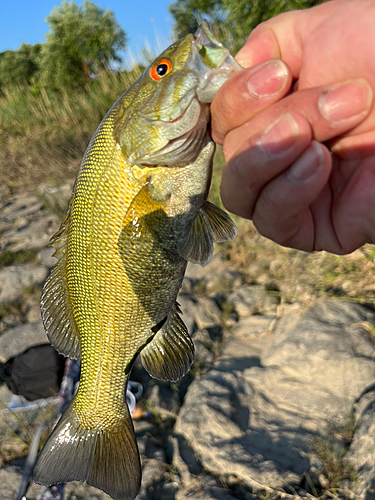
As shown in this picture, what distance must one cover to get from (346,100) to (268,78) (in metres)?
0.32

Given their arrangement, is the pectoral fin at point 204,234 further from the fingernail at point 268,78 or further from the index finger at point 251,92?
the fingernail at point 268,78

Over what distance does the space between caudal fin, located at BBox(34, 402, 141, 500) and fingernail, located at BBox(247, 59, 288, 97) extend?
2.10 m

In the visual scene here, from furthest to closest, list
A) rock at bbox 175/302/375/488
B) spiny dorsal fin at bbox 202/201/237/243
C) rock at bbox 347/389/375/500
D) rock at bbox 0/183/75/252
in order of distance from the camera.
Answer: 1. rock at bbox 0/183/75/252
2. rock at bbox 175/302/375/488
3. rock at bbox 347/389/375/500
4. spiny dorsal fin at bbox 202/201/237/243

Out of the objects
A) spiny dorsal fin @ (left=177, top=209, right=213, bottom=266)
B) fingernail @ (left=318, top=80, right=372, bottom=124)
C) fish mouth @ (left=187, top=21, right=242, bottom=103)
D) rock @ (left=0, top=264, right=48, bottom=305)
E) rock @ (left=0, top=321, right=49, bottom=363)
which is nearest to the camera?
fingernail @ (left=318, top=80, right=372, bottom=124)

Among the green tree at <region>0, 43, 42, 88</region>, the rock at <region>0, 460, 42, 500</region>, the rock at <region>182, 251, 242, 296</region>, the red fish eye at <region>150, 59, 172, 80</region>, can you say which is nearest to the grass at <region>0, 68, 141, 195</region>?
the rock at <region>182, 251, 242, 296</region>

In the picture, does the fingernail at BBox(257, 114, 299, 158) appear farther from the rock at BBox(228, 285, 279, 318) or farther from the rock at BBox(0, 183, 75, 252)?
the rock at BBox(0, 183, 75, 252)

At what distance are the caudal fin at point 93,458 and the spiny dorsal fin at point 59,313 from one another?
18.4 inches

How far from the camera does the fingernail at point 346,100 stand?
1.31 metres

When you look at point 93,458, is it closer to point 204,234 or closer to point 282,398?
point 204,234

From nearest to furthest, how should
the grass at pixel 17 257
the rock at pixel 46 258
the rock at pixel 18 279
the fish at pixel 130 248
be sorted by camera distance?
the fish at pixel 130 248, the rock at pixel 18 279, the rock at pixel 46 258, the grass at pixel 17 257

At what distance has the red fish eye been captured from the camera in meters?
1.81

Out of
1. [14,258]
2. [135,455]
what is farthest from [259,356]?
[14,258]

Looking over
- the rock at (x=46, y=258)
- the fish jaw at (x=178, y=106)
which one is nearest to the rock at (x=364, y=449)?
the fish jaw at (x=178, y=106)

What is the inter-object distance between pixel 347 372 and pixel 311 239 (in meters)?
2.03
